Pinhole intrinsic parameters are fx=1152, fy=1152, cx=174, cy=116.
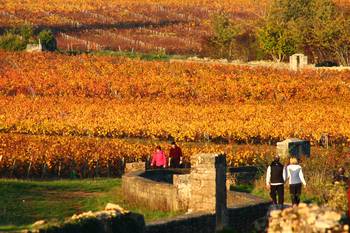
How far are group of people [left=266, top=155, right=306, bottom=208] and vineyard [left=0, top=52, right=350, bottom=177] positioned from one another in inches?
518

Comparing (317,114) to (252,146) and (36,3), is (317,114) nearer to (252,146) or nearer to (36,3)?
(252,146)

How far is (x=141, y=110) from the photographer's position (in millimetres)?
58969

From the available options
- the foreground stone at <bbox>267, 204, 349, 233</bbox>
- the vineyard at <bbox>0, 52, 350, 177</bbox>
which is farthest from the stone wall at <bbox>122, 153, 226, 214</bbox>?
the vineyard at <bbox>0, 52, 350, 177</bbox>

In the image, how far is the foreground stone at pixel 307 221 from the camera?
15.3 metres

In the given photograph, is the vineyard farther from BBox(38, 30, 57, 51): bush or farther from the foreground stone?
the foreground stone

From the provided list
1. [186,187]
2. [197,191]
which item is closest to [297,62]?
[186,187]

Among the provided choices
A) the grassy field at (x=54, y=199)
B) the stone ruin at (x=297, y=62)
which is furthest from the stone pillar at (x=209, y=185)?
the stone ruin at (x=297, y=62)

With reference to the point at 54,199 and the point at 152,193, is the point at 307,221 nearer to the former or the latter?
the point at 152,193

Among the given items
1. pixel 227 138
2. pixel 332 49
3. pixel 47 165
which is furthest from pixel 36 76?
pixel 47 165

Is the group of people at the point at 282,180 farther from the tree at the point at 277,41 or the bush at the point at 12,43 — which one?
the bush at the point at 12,43

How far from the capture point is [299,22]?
9188cm

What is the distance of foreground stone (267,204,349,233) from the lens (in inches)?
601

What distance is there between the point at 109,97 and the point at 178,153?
34.8 m

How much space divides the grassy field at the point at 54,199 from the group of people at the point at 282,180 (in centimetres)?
296
